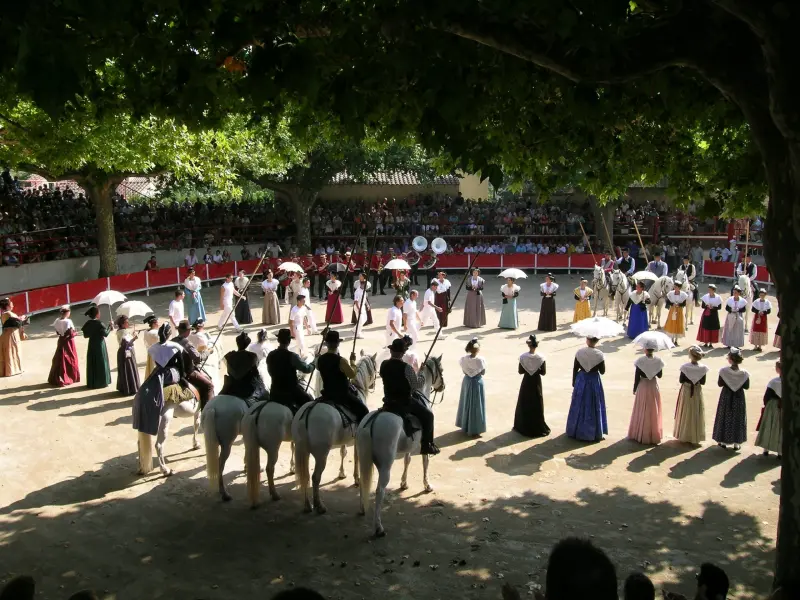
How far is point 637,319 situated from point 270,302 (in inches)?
398

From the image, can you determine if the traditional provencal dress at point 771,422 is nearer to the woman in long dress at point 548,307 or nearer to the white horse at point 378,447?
the white horse at point 378,447

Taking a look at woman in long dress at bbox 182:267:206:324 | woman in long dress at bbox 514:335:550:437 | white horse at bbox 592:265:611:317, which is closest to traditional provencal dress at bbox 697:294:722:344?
white horse at bbox 592:265:611:317

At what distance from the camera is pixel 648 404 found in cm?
1201

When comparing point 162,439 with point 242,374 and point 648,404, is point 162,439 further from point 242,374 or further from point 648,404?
point 648,404

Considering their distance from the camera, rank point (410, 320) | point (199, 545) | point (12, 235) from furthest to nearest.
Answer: point (12, 235) < point (410, 320) < point (199, 545)

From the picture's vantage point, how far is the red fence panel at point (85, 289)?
2492cm

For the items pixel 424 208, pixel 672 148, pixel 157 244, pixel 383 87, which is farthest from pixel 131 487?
pixel 424 208

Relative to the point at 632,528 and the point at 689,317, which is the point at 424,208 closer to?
the point at 689,317

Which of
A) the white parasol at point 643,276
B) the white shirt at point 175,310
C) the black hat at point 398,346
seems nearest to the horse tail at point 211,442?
the black hat at point 398,346

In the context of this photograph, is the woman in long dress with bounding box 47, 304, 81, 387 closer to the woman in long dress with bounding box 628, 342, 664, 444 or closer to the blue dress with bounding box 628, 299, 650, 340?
the woman in long dress with bounding box 628, 342, 664, 444

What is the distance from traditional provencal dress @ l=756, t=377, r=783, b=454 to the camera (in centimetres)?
1113

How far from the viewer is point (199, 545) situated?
8609 millimetres

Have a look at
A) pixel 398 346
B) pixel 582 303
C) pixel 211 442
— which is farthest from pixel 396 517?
pixel 582 303

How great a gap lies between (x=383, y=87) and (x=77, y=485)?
6.96 metres
